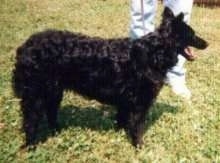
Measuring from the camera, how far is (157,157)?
489cm

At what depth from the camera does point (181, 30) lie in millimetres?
4746

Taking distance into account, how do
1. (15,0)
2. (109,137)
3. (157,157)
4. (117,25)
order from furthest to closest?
(15,0)
(117,25)
(109,137)
(157,157)

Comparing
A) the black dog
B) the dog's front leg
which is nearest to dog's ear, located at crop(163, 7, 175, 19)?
the black dog

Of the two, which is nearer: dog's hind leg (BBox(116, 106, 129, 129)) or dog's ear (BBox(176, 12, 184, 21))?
dog's ear (BBox(176, 12, 184, 21))

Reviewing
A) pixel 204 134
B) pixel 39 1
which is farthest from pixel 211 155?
pixel 39 1

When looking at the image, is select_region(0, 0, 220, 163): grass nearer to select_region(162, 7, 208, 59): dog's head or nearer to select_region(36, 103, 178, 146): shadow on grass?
select_region(36, 103, 178, 146): shadow on grass

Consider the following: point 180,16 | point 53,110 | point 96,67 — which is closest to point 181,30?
point 180,16

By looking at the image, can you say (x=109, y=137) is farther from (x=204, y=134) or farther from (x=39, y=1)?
(x=39, y=1)

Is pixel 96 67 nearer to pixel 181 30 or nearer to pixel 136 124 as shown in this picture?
pixel 136 124

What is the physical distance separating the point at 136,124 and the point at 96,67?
2.75 feet

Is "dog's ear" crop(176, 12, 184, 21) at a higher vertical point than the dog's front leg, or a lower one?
higher

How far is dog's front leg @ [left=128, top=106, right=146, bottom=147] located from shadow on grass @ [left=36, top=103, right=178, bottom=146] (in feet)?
1.42

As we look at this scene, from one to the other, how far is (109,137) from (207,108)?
5.43ft

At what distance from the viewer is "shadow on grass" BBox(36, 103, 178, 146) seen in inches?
212
